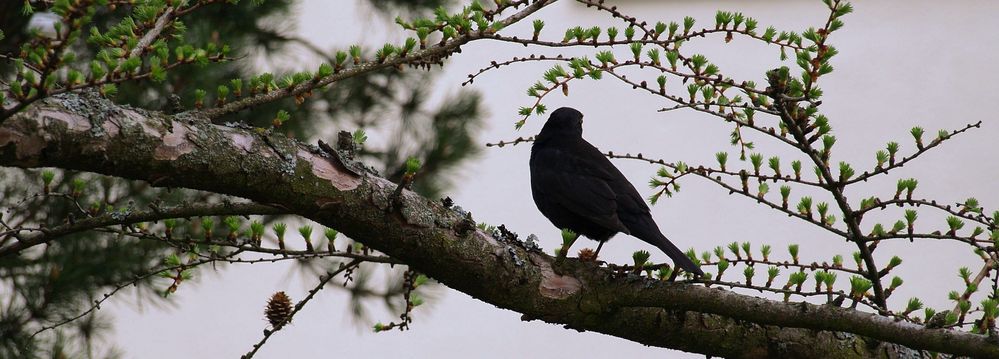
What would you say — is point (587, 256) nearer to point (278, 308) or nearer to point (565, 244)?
point (565, 244)

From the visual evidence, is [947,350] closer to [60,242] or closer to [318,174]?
[318,174]

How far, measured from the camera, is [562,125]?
357 cm

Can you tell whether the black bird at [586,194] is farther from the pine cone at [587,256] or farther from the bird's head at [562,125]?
the pine cone at [587,256]

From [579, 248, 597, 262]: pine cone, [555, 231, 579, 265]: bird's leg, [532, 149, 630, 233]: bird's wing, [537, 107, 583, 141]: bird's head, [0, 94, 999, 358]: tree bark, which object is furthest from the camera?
[537, 107, 583, 141]: bird's head

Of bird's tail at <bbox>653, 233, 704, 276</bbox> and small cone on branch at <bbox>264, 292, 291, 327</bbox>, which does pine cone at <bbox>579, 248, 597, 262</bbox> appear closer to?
bird's tail at <bbox>653, 233, 704, 276</bbox>

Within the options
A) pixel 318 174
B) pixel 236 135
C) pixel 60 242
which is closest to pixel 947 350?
pixel 318 174

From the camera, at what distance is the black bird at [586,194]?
3.04 metres

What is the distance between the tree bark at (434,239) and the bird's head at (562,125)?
→ 122 cm

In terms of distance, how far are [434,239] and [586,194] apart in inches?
41.3

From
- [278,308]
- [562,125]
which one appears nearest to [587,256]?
[278,308]

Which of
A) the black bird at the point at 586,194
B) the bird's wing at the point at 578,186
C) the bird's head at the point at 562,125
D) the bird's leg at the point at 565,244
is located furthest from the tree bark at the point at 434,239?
the bird's head at the point at 562,125

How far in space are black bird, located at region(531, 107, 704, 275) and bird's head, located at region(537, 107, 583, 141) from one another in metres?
0.02

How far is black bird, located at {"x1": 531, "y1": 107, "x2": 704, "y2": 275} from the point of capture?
3037 millimetres

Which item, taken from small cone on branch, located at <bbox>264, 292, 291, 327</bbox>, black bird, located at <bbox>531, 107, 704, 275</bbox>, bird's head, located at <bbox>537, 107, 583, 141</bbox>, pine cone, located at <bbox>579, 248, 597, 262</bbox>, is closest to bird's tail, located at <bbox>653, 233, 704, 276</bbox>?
black bird, located at <bbox>531, 107, 704, 275</bbox>
